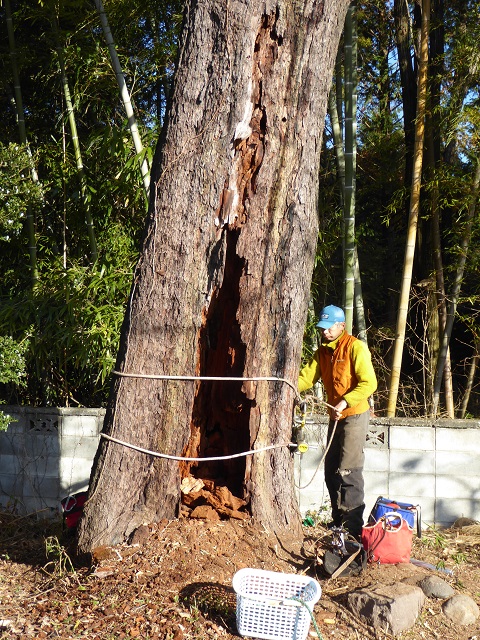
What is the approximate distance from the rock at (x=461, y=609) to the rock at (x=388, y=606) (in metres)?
0.17

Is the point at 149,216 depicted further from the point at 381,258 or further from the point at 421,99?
the point at 381,258

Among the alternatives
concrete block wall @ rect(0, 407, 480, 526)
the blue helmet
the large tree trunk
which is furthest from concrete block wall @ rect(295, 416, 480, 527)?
the large tree trunk

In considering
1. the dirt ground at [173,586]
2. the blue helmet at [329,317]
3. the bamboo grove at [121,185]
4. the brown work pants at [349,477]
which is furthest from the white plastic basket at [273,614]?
the bamboo grove at [121,185]

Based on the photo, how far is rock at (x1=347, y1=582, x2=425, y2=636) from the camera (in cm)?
310

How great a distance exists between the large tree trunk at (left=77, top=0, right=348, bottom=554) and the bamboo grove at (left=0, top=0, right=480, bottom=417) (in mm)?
1447

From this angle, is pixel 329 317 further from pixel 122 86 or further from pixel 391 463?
pixel 122 86

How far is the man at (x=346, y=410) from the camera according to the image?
4.03 meters

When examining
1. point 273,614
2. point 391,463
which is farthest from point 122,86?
point 273,614

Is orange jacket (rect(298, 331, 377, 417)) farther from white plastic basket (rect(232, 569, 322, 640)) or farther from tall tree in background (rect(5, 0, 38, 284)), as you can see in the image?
tall tree in background (rect(5, 0, 38, 284))

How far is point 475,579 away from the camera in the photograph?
12.7 ft

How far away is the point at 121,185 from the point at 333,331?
225 cm

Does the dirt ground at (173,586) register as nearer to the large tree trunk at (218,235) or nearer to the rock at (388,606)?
the rock at (388,606)

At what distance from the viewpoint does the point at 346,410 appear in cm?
411

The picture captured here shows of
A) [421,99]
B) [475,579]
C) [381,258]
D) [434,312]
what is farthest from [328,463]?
[381,258]
